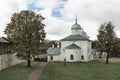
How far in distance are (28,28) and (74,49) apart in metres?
25.4

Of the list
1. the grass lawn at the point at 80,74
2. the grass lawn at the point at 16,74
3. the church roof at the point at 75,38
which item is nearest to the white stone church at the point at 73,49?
the church roof at the point at 75,38

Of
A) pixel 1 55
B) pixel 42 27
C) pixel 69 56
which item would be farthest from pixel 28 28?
pixel 69 56

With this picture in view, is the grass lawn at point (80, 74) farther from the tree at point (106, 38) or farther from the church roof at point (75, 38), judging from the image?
the church roof at point (75, 38)

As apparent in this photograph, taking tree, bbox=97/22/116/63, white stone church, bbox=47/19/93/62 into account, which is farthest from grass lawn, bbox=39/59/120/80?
white stone church, bbox=47/19/93/62

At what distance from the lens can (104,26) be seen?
3041 inches

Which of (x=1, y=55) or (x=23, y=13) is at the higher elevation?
(x=23, y=13)

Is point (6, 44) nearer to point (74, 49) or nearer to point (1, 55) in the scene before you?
point (1, 55)

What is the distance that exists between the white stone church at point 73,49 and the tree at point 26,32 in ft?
71.1

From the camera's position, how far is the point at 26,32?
189ft

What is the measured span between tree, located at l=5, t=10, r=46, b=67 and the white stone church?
21.7 m

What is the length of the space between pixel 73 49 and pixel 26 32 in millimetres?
25012

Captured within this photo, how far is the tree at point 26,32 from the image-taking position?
186ft

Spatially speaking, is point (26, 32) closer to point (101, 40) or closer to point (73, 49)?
point (73, 49)

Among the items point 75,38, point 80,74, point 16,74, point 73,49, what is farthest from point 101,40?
point 16,74
